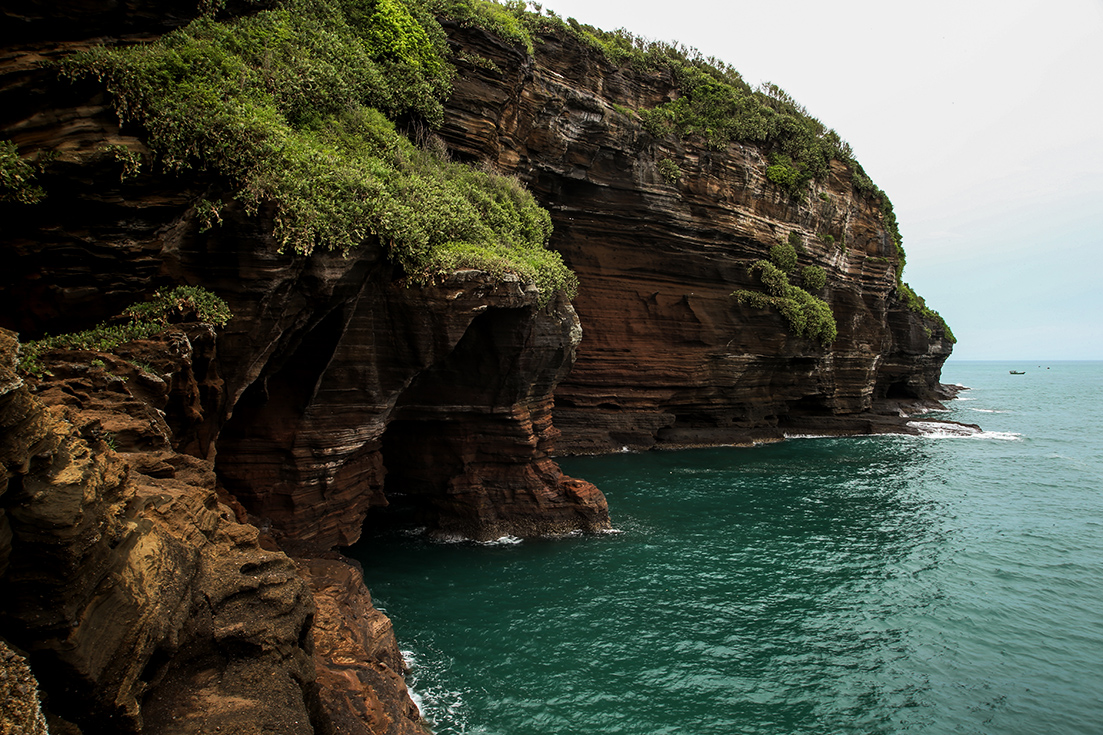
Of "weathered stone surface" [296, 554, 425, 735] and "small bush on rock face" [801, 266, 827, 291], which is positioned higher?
"small bush on rock face" [801, 266, 827, 291]

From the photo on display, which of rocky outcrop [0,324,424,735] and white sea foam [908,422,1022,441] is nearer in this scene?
rocky outcrop [0,324,424,735]

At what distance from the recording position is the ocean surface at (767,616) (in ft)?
31.7

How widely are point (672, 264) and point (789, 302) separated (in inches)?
287

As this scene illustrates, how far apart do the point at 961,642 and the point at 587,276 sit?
21.8m

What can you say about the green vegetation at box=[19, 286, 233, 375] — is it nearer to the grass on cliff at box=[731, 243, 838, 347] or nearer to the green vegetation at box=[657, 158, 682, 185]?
the green vegetation at box=[657, 158, 682, 185]

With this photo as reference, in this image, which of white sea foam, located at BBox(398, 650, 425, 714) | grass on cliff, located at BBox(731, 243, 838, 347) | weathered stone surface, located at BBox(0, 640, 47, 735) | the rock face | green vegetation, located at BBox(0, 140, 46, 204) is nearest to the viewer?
weathered stone surface, located at BBox(0, 640, 47, 735)

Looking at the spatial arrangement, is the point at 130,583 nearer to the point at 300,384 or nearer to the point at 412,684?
the point at 412,684

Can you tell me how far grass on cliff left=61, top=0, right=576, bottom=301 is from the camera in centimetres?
895

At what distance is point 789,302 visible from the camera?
31875 mm

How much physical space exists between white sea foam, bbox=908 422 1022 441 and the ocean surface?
608 inches

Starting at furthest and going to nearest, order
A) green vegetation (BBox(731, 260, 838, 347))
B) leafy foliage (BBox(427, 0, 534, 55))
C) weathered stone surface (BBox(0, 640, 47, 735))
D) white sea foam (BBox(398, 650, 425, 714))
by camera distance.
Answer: green vegetation (BBox(731, 260, 838, 347)), leafy foliage (BBox(427, 0, 534, 55)), white sea foam (BBox(398, 650, 425, 714)), weathered stone surface (BBox(0, 640, 47, 735))

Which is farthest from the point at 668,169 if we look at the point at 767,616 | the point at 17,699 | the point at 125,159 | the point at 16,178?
the point at 17,699

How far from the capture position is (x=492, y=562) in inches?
602

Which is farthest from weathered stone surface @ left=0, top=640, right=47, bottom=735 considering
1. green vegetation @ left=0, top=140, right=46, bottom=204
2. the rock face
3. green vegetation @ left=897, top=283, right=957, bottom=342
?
green vegetation @ left=897, top=283, right=957, bottom=342
